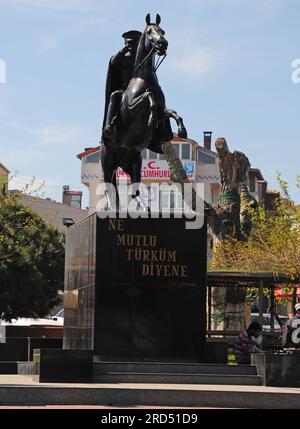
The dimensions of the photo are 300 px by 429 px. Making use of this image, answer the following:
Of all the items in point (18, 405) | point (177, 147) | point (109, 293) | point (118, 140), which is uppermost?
point (177, 147)

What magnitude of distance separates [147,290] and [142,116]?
3.02 metres

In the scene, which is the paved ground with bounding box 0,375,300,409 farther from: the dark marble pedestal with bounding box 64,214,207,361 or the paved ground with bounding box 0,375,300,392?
the dark marble pedestal with bounding box 64,214,207,361

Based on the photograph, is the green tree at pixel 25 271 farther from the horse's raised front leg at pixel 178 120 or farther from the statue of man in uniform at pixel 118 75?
the horse's raised front leg at pixel 178 120

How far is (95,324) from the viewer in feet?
67.2

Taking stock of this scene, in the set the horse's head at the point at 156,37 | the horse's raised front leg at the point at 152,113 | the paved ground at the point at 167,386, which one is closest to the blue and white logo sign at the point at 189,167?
the horse's head at the point at 156,37

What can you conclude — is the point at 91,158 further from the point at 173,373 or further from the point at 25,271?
the point at 173,373

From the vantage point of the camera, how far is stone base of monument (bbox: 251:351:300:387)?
18.9 metres

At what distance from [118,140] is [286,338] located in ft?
15.3

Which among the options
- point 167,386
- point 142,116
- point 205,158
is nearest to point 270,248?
point 142,116

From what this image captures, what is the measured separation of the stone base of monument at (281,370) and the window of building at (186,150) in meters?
86.2

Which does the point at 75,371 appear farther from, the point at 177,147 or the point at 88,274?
the point at 177,147

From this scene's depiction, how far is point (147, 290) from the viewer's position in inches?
810

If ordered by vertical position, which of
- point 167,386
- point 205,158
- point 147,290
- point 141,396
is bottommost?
point 141,396

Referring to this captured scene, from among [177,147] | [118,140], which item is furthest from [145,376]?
[177,147]
